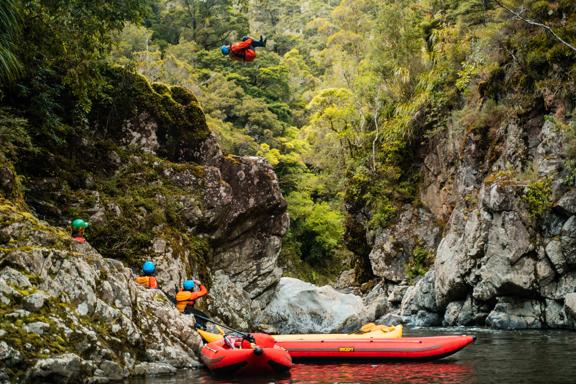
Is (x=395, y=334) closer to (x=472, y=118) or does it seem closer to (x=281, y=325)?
(x=281, y=325)

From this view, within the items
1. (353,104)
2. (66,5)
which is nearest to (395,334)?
(66,5)

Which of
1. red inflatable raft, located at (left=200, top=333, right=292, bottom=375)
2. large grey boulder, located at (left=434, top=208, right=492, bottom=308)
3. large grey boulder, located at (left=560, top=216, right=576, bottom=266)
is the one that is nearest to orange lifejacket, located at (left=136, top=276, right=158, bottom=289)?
red inflatable raft, located at (left=200, top=333, right=292, bottom=375)

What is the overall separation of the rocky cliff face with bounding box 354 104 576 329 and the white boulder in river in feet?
7.67

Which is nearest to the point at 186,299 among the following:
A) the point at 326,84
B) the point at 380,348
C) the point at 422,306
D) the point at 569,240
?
the point at 380,348

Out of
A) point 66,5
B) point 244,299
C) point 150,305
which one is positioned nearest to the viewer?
point 66,5

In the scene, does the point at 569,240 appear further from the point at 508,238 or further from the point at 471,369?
the point at 471,369

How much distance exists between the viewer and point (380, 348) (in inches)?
509

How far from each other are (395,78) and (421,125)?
167 inches

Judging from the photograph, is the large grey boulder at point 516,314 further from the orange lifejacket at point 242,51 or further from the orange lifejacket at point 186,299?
the orange lifejacket at point 242,51

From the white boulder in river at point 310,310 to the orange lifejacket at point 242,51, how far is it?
996cm

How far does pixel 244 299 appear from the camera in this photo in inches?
792

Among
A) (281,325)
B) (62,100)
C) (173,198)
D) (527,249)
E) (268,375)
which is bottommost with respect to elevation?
(268,375)

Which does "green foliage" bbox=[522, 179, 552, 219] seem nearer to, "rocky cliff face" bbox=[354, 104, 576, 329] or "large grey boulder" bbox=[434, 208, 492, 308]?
"rocky cliff face" bbox=[354, 104, 576, 329]

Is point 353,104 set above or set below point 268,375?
above
